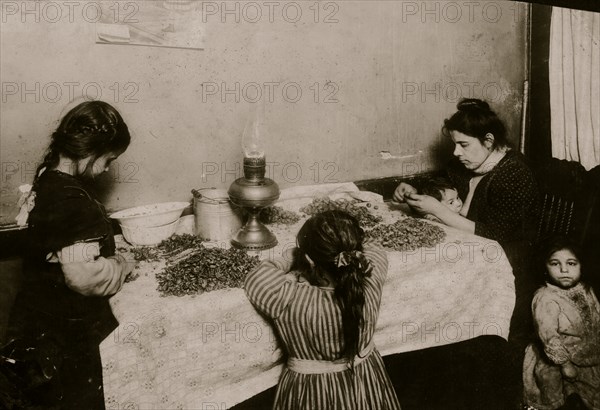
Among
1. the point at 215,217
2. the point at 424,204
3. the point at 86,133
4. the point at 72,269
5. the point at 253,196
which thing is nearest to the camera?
the point at 72,269

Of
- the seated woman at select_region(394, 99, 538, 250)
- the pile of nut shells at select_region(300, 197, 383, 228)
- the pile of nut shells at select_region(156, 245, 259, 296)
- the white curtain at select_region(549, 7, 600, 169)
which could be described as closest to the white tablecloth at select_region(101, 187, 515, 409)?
the pile of nut shells at select_region(156, 245, 259, 296)

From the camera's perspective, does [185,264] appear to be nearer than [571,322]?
Yes

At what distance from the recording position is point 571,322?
2.72m

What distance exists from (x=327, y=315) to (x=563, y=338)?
1.77 m

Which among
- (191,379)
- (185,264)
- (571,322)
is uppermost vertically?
(185,264)

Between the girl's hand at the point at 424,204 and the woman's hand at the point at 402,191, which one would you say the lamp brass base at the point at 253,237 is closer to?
the girl's hand at the point at 424,204

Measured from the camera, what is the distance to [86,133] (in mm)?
1912

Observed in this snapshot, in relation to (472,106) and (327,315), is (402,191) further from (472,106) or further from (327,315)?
(327,315)

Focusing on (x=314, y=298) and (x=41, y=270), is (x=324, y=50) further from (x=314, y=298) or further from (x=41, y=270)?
(x=41, y=270)

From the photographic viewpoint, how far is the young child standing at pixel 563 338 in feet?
8.76

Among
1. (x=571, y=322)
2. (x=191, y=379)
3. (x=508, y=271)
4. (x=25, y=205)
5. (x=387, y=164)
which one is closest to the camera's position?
(x=191, y=379)

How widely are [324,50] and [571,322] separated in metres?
2.34

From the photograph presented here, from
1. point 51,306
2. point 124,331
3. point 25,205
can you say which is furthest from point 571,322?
point 25,205

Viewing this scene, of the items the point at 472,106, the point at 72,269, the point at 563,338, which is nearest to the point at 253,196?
the point at 72,269
